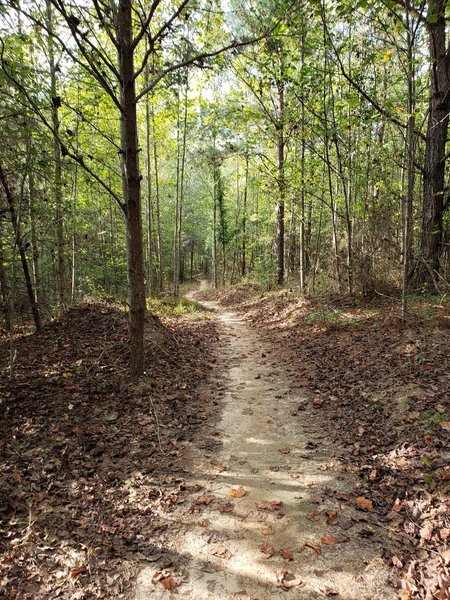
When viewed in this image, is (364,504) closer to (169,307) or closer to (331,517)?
(331,517)

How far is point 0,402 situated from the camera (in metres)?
4.94

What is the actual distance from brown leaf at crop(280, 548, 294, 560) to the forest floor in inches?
0.4

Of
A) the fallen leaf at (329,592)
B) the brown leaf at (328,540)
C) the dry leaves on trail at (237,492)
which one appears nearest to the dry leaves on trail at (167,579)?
the dry leaves on trail at (237,492)

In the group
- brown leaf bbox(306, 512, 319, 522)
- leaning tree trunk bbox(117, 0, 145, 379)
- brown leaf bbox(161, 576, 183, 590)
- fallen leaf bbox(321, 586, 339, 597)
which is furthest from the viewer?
leaning tree trunk bbox(117, 0, 145, 379)

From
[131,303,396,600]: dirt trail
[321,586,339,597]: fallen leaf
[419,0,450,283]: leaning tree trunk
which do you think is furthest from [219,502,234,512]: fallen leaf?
[419,0,450,283]: leaning tree trunk

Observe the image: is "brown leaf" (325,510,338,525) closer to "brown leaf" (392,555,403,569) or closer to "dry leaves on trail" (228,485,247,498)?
"brown leaf" (392,555,403,569)

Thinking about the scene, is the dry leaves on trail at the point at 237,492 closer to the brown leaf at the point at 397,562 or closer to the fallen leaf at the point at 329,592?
the fallen leaf at the point at 329,592

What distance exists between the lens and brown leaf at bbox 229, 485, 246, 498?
140 inches

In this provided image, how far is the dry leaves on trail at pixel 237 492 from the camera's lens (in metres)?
3.56

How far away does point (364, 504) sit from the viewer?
330 cm

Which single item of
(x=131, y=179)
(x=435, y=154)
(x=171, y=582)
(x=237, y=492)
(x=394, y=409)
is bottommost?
(x=171, y=582)

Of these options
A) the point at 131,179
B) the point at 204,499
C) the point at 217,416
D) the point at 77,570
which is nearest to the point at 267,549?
the point at 204,499

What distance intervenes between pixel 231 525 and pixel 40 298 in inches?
439

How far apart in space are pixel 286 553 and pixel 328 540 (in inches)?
15.4
